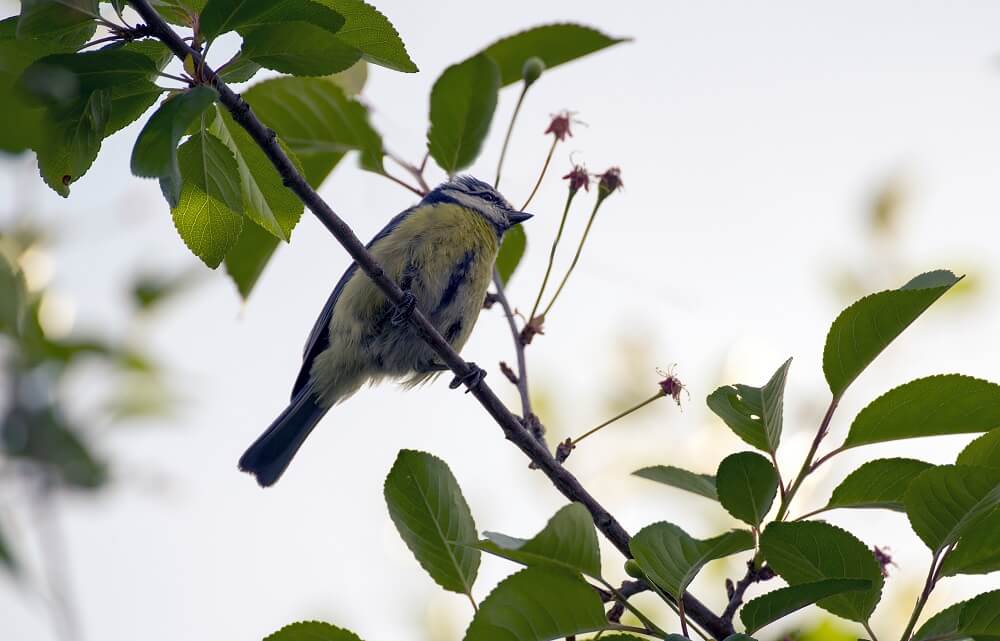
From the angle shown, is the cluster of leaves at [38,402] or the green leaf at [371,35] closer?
the cluster of leaves at [38,402]

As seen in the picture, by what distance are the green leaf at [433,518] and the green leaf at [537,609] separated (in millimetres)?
273

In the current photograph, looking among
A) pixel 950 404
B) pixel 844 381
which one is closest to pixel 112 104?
pixel 844 381

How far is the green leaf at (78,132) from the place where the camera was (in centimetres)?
208

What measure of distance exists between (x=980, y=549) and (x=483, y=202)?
4276 millimetres

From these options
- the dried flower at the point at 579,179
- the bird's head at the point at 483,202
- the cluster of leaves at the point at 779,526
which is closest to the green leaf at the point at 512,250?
the dried flower at the point at 579,179

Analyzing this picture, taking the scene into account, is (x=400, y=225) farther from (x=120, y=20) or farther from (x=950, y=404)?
(x=950, y=404)

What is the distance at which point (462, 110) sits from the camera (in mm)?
2688

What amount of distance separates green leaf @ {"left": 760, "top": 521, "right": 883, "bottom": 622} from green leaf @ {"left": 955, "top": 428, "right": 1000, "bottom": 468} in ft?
1.06

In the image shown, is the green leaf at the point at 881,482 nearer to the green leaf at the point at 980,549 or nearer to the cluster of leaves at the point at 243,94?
the green leaf at the point at 980,549

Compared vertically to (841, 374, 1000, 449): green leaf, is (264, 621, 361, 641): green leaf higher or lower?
higher

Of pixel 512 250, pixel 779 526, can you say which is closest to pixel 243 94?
pixel 512 250

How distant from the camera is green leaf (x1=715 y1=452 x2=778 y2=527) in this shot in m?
1.90

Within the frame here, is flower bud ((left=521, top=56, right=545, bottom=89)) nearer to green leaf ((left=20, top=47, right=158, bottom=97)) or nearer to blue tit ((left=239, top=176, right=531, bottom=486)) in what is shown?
green leaf ((left=20, top=47, right=158, bottom=97))

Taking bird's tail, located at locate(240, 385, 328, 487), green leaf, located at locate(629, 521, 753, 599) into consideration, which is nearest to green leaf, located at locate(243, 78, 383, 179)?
green leaf, located at locate(629, 521, 753, 599)
